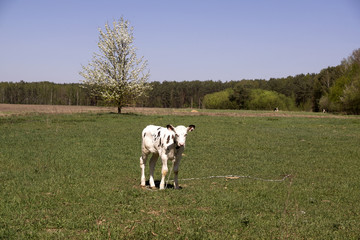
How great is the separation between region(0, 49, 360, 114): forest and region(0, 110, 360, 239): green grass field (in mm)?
64674

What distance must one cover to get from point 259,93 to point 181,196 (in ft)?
425

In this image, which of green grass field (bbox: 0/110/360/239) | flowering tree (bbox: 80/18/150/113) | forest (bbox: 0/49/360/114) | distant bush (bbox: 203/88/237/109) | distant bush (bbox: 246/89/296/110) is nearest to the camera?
green grass field (bbox: 0/110/360/239)

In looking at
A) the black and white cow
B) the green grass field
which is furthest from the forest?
the black and white cow

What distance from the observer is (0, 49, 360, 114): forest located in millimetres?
87438

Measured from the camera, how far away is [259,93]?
447 feet

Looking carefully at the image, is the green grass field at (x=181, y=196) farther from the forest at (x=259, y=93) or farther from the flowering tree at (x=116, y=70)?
the forest at (x=259, y=93)

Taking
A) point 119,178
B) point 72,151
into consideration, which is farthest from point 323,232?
point 72,151

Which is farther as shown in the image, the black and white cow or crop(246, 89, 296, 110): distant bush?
crop(246, 89, 296, 110): distant bush

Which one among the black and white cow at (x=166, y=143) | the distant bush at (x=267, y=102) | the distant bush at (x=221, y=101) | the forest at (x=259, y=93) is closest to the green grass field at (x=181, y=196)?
the black and white cow at (x=166, y=143)

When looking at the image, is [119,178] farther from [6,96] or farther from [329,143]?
[6,96]

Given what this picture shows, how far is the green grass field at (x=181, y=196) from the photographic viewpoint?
26.5 feet

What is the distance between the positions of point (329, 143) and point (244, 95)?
107 m

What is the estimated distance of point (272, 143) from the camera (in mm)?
26547

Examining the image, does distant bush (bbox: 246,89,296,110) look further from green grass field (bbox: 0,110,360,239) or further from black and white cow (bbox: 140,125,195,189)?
black and white cow (bbox: 140,125,195,189)
